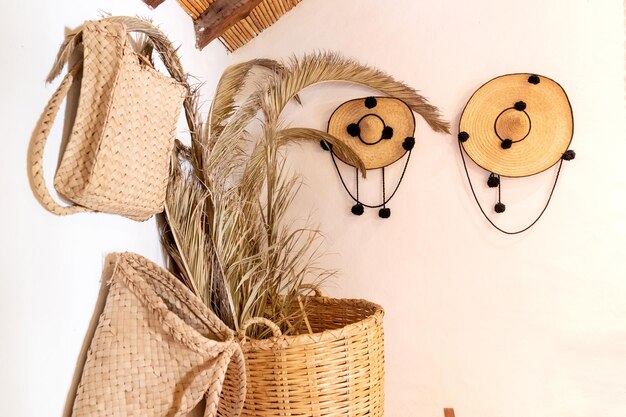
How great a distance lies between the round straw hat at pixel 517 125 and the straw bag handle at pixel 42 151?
4.77 ft

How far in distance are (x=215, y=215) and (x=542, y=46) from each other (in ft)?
4.63

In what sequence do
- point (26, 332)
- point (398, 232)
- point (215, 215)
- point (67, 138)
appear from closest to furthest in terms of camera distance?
point (26, 332) < point (67, 138) < point (215, 215) < point (398, 232)

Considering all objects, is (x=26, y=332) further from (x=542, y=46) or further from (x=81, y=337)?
(x=542, y=46)

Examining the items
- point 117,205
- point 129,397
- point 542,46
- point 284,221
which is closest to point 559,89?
point 542,46

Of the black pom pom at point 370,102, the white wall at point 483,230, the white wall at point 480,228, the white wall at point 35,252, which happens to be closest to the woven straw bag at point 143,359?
the white wall at point 35,252

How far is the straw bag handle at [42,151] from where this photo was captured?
84 cm

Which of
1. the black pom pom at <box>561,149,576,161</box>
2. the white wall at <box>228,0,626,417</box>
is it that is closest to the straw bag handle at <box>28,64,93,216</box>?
the white wall at <box>228,0,626,417</box>

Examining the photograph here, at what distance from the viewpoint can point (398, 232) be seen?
79.3 inches

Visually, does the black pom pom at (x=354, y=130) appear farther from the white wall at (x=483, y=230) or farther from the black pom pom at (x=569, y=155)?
the black pom pom at (x=569, y=155)

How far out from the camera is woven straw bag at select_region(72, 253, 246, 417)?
3.17 ft

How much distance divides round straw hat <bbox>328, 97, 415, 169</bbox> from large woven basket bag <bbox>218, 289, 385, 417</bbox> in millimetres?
835

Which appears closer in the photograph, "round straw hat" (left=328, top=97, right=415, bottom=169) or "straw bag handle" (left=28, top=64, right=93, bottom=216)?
"straw bag handle" (left=28, top=64, right=93, bottom=216)

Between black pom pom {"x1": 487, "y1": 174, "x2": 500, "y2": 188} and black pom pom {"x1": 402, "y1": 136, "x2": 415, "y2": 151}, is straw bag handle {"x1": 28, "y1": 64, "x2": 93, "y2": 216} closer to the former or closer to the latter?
black pom pom {"x1": 402, "y1": 136, "x2": 415, "y2": 151}

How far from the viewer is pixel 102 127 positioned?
92cm
